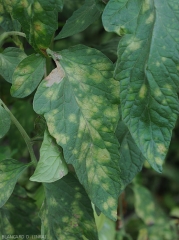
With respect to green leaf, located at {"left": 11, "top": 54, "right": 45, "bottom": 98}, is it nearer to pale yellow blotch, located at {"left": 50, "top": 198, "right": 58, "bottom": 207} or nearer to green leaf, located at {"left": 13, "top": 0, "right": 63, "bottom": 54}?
green leaf, located at {"left": 13, "top": 0, "right": 63, "bottom": 54}

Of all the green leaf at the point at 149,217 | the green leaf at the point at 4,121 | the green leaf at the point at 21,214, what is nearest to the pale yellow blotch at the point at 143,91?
the green leaf at the point at 4,121

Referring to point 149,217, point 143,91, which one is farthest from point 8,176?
point 149,217

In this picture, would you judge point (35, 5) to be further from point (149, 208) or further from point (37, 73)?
point (149, 208)

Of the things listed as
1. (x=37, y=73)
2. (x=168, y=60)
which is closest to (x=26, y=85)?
(x=37, y=73)

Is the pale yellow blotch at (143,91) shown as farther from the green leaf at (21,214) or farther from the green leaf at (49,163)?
the green leaf at (21,214)

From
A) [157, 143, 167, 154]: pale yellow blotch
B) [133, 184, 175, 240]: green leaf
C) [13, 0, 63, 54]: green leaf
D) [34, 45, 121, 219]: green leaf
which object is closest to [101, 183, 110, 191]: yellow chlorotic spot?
[34, 45, 121, 219]: green leaf

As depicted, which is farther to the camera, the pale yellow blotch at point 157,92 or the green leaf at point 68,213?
the green leaf at point 68,213

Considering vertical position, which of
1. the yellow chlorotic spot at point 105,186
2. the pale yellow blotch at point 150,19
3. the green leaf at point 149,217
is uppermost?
the pale yellow blotch at point 150,19

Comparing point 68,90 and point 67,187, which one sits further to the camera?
point 67,187
